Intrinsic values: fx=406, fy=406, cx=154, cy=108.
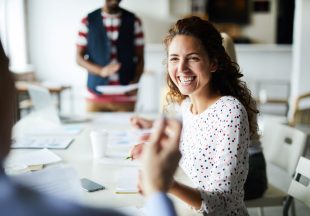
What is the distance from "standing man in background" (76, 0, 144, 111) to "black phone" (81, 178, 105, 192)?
4.58ft

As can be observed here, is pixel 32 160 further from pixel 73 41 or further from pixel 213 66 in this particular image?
pixel 73 41

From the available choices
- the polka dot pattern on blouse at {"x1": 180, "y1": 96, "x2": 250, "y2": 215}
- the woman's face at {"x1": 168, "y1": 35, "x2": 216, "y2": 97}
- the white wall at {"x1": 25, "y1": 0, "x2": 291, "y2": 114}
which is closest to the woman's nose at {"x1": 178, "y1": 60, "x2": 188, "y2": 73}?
the woman's face at {"x1": 168, "y1": 35, "x2": 216, "y2": 97}

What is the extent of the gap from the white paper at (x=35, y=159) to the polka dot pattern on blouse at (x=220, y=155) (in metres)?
0.56

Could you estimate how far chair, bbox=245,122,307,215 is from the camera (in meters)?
1.91

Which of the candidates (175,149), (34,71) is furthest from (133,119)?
(34,71)

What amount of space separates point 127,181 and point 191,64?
0.47 meters

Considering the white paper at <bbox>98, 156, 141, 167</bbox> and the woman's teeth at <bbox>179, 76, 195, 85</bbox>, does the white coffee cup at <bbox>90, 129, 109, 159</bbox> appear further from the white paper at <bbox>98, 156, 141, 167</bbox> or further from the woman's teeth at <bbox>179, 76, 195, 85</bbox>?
the woman's teeth at <bbox>179, 76, 195, 85</bbox>

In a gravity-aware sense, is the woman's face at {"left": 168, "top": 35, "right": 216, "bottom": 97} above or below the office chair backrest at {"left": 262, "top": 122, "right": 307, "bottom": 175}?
above

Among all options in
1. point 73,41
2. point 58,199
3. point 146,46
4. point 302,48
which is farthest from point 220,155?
point 73,41

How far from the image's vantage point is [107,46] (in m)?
2.88

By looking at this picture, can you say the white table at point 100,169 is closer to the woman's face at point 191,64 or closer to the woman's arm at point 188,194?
the woman's arm at point 188,194

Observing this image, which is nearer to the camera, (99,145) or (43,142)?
(99,145)

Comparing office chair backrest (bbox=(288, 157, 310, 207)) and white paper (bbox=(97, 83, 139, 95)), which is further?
white paper (bbox=(97, 83, 139, 95))

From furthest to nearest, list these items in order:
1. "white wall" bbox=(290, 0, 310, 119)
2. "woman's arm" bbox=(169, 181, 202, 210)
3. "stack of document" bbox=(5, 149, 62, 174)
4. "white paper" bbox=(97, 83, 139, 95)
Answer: "white wall" bbox=(290, 0, 310, 119), "white paper" bbox=(97, 83, 139, 95), "stack of document" bbox=(5, 149, 62, 174), "woman's arm" bbox=(169, 181, 202, 210)
